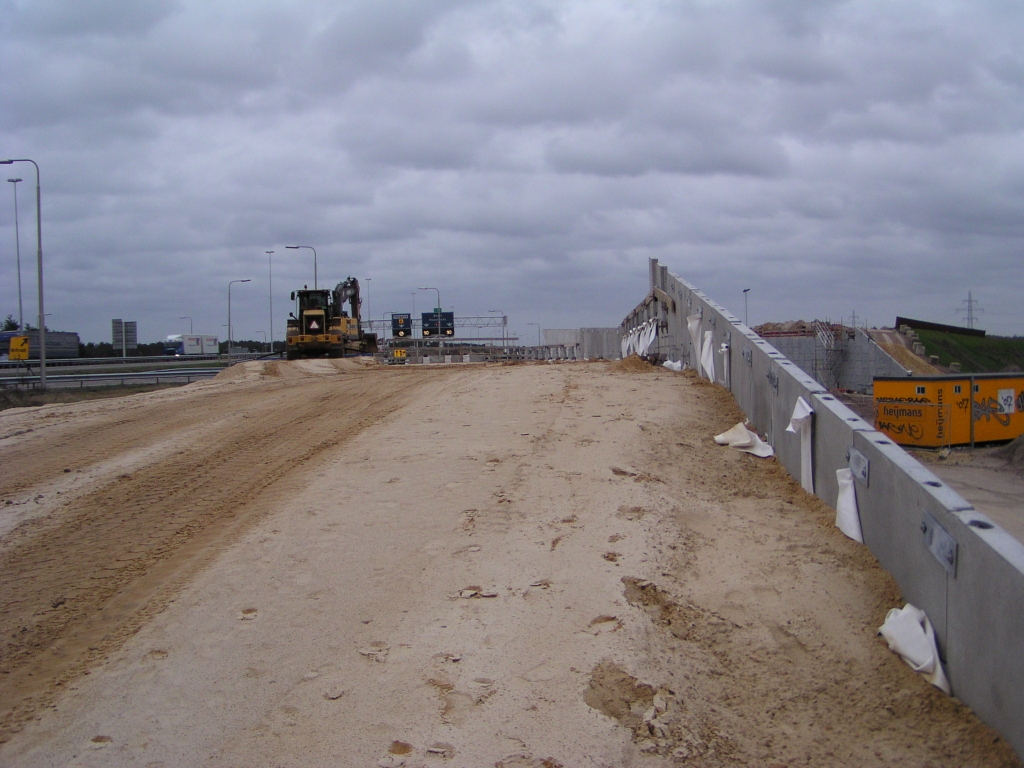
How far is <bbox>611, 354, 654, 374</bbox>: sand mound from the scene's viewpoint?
54.6 feet

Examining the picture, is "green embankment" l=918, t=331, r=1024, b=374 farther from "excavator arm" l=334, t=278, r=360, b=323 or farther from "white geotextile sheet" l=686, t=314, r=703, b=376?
"white geotextile sheet" l=686, t=314, r=703, b=376

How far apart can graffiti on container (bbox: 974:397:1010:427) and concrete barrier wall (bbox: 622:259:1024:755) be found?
565 inches

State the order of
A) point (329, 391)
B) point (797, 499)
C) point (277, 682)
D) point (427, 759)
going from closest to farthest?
point (427, 759), point (277, 682), point (797, 499), point (329, 391)

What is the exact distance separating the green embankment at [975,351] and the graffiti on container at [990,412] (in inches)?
1197

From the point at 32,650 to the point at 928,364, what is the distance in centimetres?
4450

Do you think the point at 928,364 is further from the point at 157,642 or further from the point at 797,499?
the point at 157,642

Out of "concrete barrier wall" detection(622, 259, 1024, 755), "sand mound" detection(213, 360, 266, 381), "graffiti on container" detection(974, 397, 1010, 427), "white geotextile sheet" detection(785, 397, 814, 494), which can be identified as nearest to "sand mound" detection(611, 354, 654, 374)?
"concrete barrier wall" detection(622, 259, 1024, 755)

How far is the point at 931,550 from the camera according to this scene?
4539mm

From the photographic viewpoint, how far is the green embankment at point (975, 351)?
51.9 m

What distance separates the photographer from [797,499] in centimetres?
721

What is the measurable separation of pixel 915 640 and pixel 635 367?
43.4 ft

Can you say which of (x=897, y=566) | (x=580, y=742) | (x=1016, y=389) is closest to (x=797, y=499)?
(x=897, y=566)

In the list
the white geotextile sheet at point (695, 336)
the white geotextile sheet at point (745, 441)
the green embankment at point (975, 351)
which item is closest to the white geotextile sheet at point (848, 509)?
the white geotextile sheet at point (745, 441)

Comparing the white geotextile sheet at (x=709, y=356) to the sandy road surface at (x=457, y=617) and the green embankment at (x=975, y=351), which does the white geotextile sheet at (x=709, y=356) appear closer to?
the sandy road surface at (x=457, y=617)
